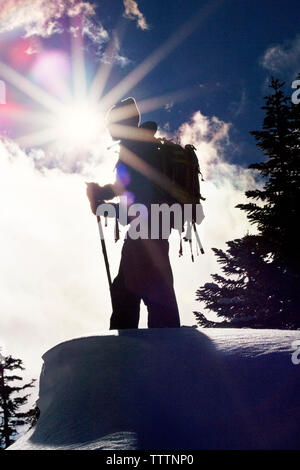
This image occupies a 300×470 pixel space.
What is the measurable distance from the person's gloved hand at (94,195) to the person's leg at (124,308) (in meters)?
0.98

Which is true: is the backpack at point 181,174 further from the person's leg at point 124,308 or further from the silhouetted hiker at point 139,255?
the person's leg at point 124,308

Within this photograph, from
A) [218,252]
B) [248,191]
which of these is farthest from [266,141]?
[218,252]

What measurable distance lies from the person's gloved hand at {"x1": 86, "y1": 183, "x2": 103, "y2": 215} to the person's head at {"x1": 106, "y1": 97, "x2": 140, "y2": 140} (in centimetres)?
A: 79

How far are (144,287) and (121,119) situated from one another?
92.5 inches

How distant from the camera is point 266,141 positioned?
15484 millimetres

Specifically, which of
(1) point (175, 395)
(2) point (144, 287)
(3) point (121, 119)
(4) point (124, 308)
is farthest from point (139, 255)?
(1) point (175, 395)

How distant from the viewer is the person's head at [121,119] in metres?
5.55

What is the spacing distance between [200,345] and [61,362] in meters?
1.29

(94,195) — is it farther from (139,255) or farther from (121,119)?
(121,119)

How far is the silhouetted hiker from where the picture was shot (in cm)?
509

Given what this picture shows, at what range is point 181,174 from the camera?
17.6 feet

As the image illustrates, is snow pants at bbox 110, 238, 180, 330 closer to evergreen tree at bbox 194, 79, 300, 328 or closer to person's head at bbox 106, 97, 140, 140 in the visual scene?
person's head at bbox 106, 97, 140, 140

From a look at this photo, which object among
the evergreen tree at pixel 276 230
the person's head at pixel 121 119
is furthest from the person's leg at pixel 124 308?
the evergreen tree at pixel 276 230

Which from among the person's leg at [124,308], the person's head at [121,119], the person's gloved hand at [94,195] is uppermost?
the person's head at [121,119]
